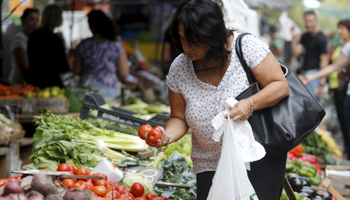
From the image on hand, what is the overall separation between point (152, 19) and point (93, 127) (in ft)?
31.6

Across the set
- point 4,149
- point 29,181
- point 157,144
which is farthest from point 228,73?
point 4,149

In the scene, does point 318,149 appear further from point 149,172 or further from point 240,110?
point 240,110

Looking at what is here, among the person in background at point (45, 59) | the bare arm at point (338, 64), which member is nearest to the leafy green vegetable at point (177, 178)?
the person in background at point (45, 59)

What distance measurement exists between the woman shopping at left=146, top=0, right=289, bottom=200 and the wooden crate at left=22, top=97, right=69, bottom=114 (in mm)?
3008

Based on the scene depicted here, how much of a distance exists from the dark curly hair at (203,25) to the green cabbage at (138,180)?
1.17 metres

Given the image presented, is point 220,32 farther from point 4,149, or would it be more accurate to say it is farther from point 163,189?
point 4,149

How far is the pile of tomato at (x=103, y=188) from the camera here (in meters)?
2.47

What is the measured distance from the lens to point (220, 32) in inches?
95.8

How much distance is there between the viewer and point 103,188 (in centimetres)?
258

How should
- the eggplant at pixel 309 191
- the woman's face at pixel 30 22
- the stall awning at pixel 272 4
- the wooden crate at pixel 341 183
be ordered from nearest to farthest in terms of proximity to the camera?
the eggplant at pixel 309 191 → the wooden crate at pixel 341 183 → the woman's face at pixel 30 22 → the stall awning at pixel 272 4

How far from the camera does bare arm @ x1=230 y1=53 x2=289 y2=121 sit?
236 centimetres

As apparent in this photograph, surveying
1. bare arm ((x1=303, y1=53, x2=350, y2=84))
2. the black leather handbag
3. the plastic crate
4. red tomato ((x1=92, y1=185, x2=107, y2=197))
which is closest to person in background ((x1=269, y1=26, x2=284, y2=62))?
bare arm ((x1=303, y1=53, x2=350, y2=84))

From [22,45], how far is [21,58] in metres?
0.25

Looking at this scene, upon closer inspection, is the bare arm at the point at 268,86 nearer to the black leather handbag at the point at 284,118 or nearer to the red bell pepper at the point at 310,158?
the black leather handbag at the point at 284,118
